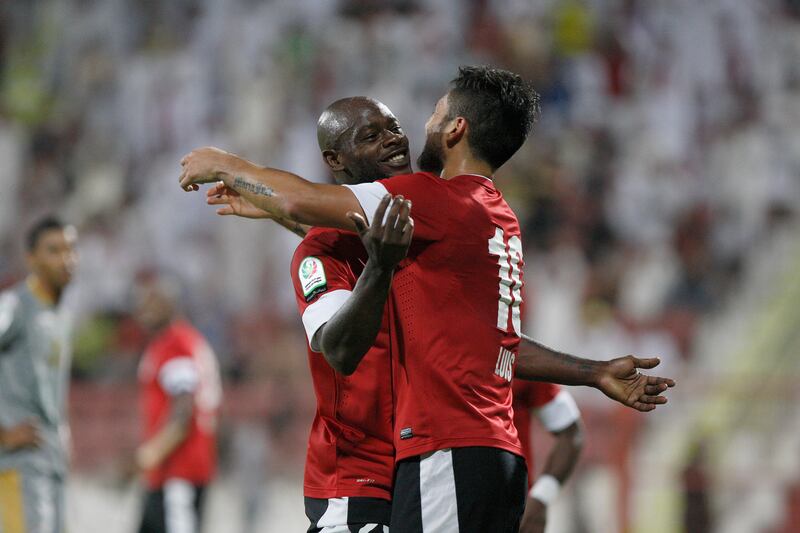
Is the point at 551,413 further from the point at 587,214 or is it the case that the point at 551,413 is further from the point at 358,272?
the point at 587,214

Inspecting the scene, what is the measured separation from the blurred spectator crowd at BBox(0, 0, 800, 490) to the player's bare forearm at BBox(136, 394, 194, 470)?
2293mm

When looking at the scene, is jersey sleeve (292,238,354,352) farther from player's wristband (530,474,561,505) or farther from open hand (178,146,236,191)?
player's wristband (530,474,561,505)

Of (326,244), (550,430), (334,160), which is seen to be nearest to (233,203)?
(326,244)

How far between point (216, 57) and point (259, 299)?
11.7 ft

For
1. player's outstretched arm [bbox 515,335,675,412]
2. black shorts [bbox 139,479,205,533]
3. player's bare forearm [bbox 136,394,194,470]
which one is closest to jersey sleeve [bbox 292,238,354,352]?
player's outstretched arm [bbox 515,335,675,412]

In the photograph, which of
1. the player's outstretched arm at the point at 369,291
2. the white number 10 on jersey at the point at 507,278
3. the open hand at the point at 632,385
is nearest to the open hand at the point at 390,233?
the player's outstretched arm at the point at 369,291

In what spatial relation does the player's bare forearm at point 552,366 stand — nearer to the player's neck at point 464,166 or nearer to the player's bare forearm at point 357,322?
the player's neck at point 464,166

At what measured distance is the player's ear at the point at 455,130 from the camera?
3549 mm

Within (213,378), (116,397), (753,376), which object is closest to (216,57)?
(116,397)

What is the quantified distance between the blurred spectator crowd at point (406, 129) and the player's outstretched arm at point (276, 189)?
6.92 m

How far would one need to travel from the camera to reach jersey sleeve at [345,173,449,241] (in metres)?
3.29

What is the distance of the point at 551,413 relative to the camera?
5.04 meters

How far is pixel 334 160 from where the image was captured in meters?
3.90

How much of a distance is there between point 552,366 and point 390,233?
1047 mm
